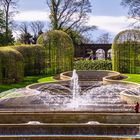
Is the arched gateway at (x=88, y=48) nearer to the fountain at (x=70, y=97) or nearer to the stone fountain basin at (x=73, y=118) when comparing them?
the fountain at (x=70, y=97)

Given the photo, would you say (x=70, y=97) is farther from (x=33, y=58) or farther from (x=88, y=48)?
(x=88, y=48)

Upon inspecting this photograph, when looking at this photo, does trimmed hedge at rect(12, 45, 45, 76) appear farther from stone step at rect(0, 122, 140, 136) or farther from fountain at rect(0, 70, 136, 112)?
stone step at rect(0, 122, 140, 136)

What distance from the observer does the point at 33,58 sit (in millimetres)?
34125

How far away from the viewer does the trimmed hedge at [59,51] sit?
1335 inches

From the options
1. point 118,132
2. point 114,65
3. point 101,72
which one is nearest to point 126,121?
point 118,132

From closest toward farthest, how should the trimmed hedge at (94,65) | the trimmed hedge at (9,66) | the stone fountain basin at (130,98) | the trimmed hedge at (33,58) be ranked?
the stone fountain basin at (130,98) → the trimmed hedge at (9,66) → the trimmed hedge at (33,58) → the trimmed hedge at (94,65)

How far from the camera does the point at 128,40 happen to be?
33.6 metres

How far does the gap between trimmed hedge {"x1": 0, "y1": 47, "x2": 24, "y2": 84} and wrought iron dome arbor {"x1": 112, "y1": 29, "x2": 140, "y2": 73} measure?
846cm

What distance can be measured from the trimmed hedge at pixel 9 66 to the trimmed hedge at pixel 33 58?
4.86 m

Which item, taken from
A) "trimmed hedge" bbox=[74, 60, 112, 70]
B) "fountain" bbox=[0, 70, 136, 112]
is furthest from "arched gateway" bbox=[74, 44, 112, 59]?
"fountain" bbox=[0, 70, 136, 112]

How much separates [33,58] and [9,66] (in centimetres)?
716

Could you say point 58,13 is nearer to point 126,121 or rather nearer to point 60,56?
point 60,56

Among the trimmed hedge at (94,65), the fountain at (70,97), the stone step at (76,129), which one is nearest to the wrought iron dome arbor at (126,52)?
the trimmed hedge at (94,65)

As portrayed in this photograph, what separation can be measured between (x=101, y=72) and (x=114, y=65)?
14.9ft
